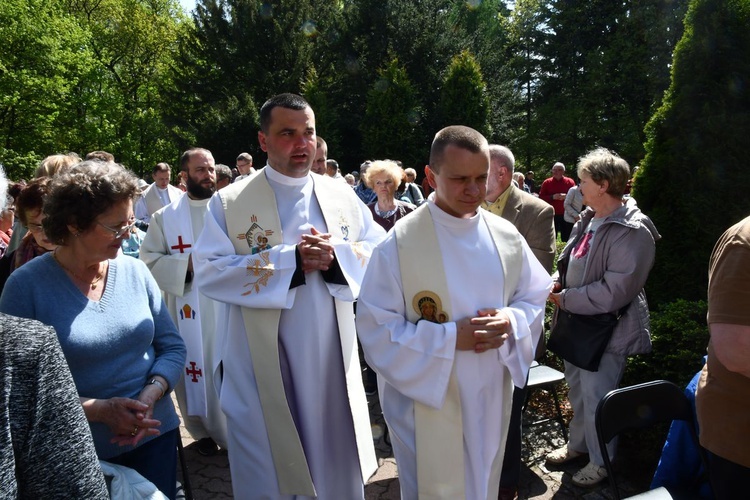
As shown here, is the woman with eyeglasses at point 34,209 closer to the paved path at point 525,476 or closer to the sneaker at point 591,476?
the paved path at point 525,476

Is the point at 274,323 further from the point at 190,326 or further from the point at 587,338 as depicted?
the point at 587,338

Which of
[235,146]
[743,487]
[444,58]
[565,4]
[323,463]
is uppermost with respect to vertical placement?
[565,4]

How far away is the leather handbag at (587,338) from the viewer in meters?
3.59

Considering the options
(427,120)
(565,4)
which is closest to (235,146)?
(427,120)

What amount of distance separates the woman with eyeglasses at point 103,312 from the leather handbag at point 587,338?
8.13 feet

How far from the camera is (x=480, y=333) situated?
Answer: 245cm

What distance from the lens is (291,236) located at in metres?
3.26

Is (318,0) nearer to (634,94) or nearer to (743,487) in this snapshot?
(634,94)

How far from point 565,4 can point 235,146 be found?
54.3ft

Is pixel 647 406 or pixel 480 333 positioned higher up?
pixel 480 333

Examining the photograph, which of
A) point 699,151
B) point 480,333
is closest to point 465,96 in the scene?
point 699,151

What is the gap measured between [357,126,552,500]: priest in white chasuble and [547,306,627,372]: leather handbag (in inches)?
41.4

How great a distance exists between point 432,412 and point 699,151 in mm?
3443

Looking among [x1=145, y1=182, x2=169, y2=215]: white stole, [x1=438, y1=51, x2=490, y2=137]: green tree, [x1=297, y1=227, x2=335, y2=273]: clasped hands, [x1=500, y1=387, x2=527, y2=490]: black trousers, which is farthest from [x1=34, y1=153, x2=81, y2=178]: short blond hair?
[x1=438, y1=51, x2=490, y2=137]: green tree
